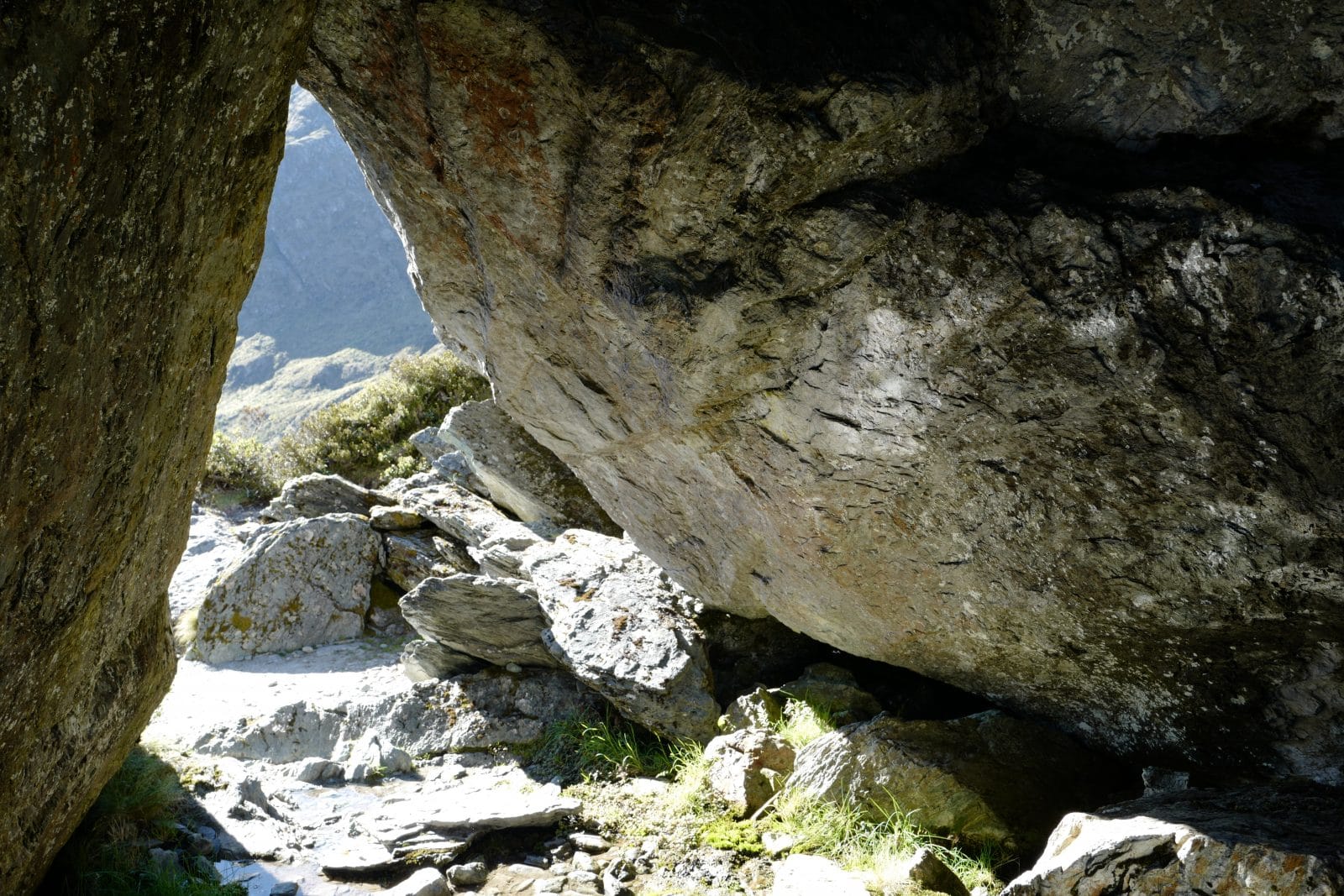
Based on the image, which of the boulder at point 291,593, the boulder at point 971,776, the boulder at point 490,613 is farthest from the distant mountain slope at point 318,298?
the boulder at point 971,776

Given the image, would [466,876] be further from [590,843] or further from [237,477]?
[237,477]

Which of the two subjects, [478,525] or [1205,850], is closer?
[1205,850]

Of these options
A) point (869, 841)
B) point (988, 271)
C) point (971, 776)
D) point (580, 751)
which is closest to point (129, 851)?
point (580, 751)

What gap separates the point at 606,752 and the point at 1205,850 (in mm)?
5158

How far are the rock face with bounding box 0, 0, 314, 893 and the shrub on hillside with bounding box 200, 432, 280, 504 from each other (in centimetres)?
1478

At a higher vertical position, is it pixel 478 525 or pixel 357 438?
pixel 357 438

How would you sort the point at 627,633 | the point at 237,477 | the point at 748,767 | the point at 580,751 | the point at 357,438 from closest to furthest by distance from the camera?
the point at 748,767
the point at 580,751
the point at 627,633
the point at 357,438
the point at 237,477

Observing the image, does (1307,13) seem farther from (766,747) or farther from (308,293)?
(308,293)

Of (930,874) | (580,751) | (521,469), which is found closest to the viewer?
(930,874)

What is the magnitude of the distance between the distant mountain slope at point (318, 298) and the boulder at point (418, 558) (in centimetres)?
6696

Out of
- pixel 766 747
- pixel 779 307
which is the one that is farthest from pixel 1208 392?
pixel 766 747

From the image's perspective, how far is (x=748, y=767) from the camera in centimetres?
663

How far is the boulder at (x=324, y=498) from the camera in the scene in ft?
46.8

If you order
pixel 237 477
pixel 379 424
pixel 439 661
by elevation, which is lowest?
pixel 439 661
